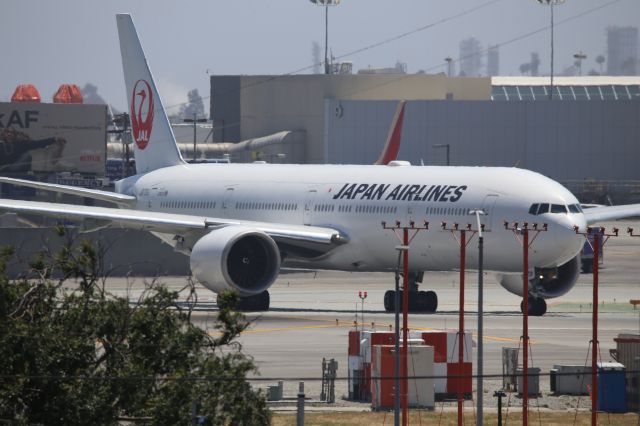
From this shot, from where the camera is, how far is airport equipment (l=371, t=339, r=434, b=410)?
29.4 metres

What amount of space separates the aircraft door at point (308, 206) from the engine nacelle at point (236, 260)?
4663 mm

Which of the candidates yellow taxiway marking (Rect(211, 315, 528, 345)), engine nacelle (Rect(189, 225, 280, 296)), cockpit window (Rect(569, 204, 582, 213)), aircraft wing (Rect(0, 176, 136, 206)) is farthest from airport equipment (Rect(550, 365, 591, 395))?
aircraft wing (Rect(0, 176, 136, 206))

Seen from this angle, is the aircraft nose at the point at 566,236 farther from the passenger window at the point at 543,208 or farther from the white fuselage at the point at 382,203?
the passenger window at the point at 543,208

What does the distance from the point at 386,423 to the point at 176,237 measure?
2301 cm

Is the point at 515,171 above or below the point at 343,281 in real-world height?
above

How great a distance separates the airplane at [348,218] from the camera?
146 feet

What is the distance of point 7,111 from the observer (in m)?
101

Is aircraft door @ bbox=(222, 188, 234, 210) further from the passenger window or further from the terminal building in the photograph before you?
the terminal building

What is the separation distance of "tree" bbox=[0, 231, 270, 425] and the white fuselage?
21556 mm

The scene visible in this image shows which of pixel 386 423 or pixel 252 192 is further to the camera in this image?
pixel 252 192

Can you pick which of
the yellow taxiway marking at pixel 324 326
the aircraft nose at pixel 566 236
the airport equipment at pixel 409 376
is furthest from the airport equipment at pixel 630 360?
the aircraft nose at pixel 566 236

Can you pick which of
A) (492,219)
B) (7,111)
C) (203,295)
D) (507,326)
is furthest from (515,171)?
(7,111)

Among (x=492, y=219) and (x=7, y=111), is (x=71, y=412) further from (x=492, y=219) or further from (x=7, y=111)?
(x=7, y=111)

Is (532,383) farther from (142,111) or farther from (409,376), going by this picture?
(142,111)
